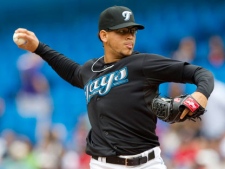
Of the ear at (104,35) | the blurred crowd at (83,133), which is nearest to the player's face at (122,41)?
the ear at (104,35)

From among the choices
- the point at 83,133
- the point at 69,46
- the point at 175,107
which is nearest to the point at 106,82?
the point at 175,107

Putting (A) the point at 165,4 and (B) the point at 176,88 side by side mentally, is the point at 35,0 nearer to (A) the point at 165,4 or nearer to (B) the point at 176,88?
(A) the point at 165,4

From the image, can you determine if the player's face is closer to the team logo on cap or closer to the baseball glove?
the team logo on cap

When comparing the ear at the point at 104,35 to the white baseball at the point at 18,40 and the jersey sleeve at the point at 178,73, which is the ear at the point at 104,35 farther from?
the white baseball at the point at 18,40

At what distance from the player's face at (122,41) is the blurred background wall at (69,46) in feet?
13.1

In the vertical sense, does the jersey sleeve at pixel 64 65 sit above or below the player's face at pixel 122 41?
below

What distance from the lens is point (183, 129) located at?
705 centimetres

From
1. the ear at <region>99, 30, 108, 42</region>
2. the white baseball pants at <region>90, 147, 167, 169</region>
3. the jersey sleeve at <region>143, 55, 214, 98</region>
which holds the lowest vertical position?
the white baseball pants at <region>90, 147, 167, 169</region>

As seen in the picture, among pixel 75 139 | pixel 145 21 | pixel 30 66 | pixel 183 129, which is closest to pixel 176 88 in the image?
pixel 183 129

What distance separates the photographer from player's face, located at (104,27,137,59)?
152 inches

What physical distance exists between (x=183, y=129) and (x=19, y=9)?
4519 millimetres

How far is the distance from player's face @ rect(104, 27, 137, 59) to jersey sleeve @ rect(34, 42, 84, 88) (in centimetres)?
45

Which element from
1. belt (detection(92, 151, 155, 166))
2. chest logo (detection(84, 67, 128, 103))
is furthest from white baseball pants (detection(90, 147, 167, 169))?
chest logo (detection(84, 67, 128, 103))

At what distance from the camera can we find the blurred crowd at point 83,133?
6.80 m
